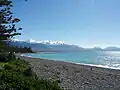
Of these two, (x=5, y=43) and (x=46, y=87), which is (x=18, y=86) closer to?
(x=46, y=87)

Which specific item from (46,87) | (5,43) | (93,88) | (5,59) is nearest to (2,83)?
(46,87)

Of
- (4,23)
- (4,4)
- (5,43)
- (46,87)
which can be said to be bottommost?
(46,87)

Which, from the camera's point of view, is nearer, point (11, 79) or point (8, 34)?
point (11, 79)

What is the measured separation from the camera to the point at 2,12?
46.1 ft

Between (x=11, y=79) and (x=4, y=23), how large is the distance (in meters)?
3.76

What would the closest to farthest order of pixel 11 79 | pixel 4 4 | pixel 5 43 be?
1. pixel 11 79
2. pixel 4 4
3. pixel 5 43

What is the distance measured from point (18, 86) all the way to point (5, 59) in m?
21.8

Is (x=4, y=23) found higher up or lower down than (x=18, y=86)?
higher up

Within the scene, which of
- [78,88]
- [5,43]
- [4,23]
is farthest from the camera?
[78,88]

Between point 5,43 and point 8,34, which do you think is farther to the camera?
point 5,43

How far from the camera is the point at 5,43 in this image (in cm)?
1599

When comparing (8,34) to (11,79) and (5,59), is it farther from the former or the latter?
(5,59)

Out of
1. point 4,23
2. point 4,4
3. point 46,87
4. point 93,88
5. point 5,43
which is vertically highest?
point 4,4

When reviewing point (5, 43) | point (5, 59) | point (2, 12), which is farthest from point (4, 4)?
point (5, 59)
